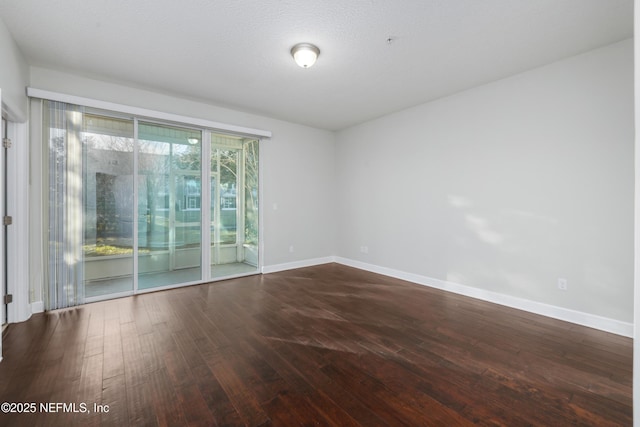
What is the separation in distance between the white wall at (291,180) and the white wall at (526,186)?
1.50 m

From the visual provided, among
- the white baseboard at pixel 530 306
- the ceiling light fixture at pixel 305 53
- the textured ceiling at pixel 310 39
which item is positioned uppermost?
the textured ceiling at pixel 310 39

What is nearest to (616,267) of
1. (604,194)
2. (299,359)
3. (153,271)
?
(604,194)

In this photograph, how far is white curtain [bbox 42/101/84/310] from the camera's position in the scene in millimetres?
3285

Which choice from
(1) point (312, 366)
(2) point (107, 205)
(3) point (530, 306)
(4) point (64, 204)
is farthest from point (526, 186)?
(4) point (64, 204)

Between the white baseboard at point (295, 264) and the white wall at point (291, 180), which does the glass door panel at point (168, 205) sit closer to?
the white wall at point (291, 180)

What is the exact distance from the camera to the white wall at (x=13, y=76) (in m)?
2.46

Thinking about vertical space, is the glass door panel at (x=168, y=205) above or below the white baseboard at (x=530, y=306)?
above

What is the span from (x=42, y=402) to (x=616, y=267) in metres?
4.91

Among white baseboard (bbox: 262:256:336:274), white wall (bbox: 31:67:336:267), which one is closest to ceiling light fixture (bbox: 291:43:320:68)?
white wall (bbox: 31:67:336:267)

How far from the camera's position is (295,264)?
557 centimetres

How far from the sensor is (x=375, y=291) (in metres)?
4.12

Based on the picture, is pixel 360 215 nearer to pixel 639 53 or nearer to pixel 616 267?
pixel 616 267

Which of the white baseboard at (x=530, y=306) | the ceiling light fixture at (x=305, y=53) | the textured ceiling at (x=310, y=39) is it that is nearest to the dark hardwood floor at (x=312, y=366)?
the white baseboard at (x=530, y=306)

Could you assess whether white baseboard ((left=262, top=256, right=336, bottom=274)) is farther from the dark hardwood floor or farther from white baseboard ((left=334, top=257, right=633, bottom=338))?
the dark hardwood floor
